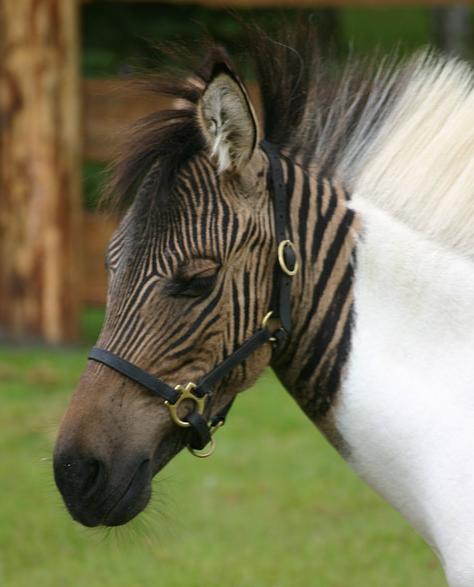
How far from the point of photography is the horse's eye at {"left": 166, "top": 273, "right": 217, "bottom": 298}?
2.80 meters

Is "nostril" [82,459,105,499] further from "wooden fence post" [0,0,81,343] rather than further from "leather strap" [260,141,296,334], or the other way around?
"wooden fence post" [0,0,81,343]

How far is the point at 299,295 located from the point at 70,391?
5473 millimetres

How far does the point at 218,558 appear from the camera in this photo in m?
5.35

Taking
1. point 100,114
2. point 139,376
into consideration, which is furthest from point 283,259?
point 100,114

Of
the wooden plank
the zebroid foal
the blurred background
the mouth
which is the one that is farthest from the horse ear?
the wooden plank

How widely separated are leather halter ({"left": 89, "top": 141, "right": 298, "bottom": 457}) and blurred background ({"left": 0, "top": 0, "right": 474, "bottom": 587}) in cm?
29

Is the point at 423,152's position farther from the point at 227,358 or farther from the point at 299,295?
the point at 227,358

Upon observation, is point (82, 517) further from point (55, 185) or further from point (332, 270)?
point (55, 185)

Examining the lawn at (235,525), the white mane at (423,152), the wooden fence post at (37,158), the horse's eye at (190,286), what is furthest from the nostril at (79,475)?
the wooden fence post at (37,158)

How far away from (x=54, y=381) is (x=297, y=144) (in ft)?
18.2

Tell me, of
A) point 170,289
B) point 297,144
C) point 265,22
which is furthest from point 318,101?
point 170,289

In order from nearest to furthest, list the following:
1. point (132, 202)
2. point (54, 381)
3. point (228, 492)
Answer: point (132, 202) < point (228, 492) < point (54, 381)

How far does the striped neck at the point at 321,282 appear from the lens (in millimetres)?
2932

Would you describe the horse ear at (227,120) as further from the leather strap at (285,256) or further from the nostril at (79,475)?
the nostril at (79,475)
